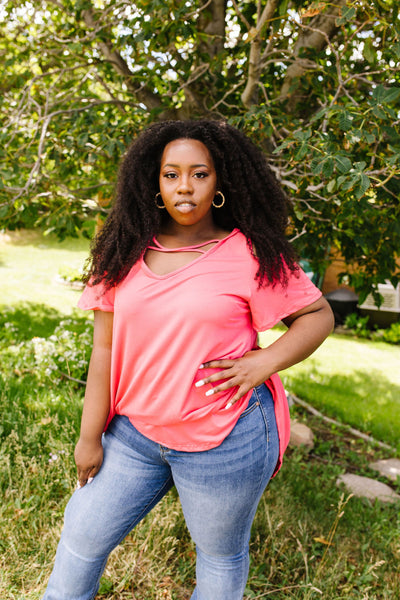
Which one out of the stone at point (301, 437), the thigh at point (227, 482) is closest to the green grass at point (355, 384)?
the stone at point (301, 437)

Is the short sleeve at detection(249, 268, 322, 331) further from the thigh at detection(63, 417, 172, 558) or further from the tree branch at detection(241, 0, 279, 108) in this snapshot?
the tree branch at detection(241, 0, 279, 108)

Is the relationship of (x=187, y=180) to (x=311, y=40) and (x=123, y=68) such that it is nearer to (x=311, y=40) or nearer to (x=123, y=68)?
(x=311, y=40)

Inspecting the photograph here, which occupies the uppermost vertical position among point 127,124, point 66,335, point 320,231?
point 127,124

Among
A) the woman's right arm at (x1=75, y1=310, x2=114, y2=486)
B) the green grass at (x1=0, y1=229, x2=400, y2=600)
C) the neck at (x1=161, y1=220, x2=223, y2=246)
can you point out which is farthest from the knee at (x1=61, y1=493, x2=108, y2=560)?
the neck at (x1=161, y1=220, x2=223, y2=246)

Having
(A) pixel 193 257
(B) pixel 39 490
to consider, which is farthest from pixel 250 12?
(B) pixel 39 490

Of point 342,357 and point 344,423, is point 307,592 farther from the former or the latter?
point 342,357

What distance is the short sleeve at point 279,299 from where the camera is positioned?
1.55 meters

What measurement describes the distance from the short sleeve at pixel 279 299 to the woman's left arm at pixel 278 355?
0.04 metres

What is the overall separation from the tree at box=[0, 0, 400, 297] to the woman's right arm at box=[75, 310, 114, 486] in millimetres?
1325

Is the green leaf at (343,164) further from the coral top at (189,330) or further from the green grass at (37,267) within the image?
the green grass at (37,267)

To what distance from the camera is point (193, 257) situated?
163 cm

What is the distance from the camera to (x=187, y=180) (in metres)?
1.62

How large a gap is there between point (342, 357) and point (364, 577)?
4.94m

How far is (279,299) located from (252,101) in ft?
6.73
